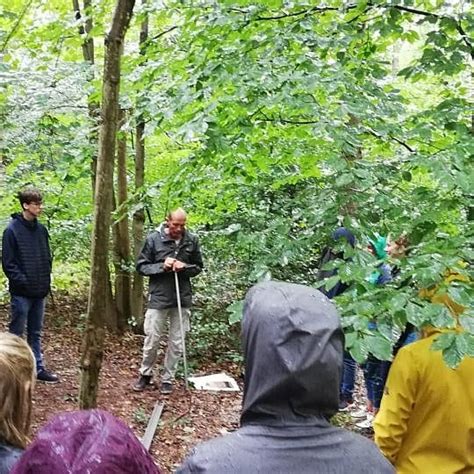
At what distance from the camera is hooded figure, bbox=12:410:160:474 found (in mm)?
1235

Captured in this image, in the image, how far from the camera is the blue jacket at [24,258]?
5.78 meters

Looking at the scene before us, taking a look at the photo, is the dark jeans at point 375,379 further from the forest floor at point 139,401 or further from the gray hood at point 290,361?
the gray hood at point 290,361

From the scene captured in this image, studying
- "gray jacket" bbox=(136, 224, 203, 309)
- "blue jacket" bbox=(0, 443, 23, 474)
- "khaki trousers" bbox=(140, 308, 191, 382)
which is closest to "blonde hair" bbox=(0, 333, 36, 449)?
"blue jacket" bbox=(0, 443, 23, 474)

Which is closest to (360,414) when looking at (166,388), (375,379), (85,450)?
(375,379)

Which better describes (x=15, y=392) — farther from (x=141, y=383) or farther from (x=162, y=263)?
(x=141, y=383)

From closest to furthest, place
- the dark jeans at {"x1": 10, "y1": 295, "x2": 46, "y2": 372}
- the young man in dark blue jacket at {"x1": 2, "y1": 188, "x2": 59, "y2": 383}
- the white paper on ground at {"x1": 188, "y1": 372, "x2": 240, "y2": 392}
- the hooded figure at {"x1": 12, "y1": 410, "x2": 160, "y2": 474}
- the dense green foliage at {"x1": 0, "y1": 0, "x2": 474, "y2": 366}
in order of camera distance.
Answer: the hooded figure at {"x1": 12, "y1": 410, "x2": 160, "y2": 474} < the dense green foliage at {"x1": 0, "y1": 0, "x2": 474, "y2": 366} < the young man in dark blue jacket at {"x1": 2, "y1": 188, "x2": 59, "y2": 383} < the dark jeans at {"x1": 10, "y1": 295, "x2": 46, "y2": 372} < the white paper on ground at {"x1": 188, "y1": 372, "x2": 240, "y2": 392}

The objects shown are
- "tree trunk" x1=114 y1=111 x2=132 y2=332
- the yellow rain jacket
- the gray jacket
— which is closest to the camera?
the yellow rain jacket

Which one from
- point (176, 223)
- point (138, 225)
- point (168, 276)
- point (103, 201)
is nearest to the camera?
point (103, 201)

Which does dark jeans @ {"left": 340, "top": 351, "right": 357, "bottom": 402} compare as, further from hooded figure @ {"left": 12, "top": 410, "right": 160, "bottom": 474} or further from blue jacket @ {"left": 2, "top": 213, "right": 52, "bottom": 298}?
hooded figure @ {"left": 12, "top": 410, "right": 160, "bottom": 474}

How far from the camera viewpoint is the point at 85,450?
1252mm

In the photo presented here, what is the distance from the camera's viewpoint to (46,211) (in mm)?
8609

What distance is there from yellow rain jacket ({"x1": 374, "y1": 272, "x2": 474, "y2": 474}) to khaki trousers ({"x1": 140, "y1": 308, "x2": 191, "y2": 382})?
430 cm

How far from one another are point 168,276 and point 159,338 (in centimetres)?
67

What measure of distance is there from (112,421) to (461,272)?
169cm
